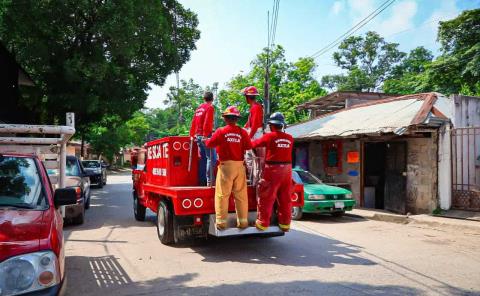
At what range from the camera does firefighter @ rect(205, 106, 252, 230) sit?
6.47 metres

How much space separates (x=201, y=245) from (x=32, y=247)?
188 inches

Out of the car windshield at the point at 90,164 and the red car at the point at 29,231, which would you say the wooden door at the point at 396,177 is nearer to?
the red car at the point at 29,231

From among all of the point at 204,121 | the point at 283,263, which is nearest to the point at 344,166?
the point at 204,121

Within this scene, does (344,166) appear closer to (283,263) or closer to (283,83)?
(283,263)

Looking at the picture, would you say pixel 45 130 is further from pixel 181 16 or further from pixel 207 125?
pixel 181 16

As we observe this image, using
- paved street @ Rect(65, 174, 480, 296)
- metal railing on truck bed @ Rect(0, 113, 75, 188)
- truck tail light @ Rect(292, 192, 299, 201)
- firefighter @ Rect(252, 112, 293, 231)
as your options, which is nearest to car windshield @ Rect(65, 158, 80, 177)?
A: paved street @ Rect(65, 174, 480, 296)

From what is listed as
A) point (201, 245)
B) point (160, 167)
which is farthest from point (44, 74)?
point (201, 245)

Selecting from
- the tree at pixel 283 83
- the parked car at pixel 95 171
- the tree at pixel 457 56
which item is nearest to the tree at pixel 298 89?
the tree at pixel 283 83

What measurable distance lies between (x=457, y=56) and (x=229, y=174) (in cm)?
2335

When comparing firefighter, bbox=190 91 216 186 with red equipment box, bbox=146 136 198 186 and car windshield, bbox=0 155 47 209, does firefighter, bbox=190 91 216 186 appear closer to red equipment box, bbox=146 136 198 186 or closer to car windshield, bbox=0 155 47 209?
red equipment box, bbox=146 136 198 186

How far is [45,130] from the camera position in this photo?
6.28 m

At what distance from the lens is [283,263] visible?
6.35 m

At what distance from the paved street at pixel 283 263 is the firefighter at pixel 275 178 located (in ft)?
2.33

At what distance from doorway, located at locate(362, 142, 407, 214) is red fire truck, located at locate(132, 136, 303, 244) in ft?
21.9
